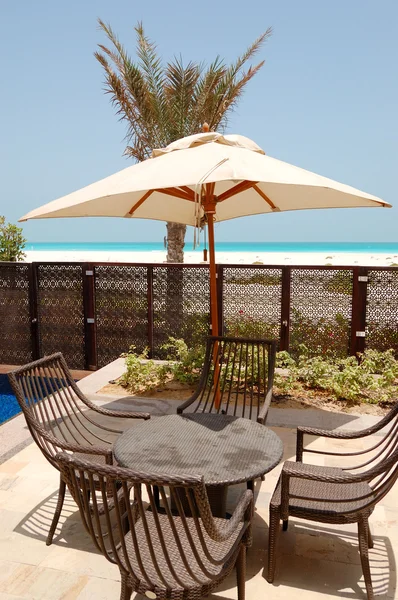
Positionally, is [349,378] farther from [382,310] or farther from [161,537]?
[161,537]

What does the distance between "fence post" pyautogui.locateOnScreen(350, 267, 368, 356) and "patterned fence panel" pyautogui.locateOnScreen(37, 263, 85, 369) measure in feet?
14.7

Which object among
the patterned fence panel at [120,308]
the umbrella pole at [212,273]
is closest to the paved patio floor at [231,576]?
the umbrella pole at [212,273]

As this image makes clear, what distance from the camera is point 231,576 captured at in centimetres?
270

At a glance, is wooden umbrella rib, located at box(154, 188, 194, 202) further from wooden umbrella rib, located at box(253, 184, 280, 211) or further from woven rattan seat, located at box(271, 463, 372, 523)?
woven rattan seat, located at box(271, 463, 372, 523)

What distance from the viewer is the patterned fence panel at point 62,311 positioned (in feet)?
26.0

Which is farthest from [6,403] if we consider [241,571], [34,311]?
[241,571]

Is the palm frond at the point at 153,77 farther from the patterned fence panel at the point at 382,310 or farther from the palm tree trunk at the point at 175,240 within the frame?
the patterned fence panel at the point at 382,310

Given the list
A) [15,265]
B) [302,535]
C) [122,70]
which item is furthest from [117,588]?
[122,70]

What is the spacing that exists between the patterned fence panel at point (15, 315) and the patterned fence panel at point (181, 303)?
2.39m

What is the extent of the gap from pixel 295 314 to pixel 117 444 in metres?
4.84

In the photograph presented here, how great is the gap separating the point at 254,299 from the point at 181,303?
120cm

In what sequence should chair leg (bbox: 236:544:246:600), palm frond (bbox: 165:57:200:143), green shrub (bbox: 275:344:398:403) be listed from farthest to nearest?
palm frond (bbox: 165:57:200:143)
green shrub (bbox: 275:344:398:403)
chair leg (bbox: 236:544:246:600)

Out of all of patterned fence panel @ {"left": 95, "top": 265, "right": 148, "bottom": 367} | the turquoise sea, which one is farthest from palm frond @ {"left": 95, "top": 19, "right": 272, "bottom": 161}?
the turquoise sea

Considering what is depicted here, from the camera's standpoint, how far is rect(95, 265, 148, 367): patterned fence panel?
7730 mm
